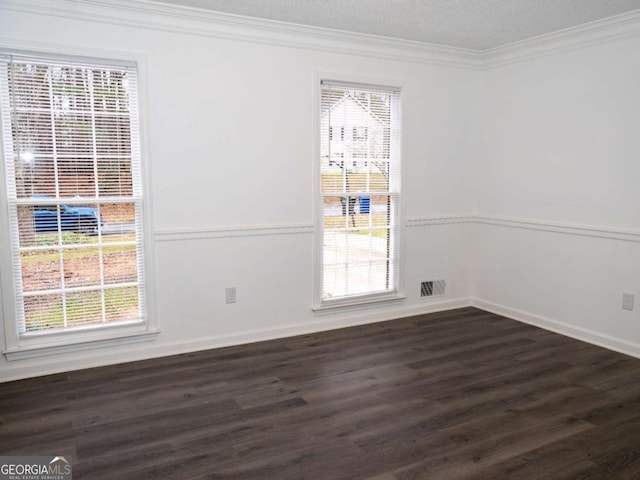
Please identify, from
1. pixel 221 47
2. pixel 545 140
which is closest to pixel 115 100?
pixel 221 47

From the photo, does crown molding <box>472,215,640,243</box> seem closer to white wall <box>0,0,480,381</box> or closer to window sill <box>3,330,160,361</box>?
white wall <box>0,0,480,381</box>

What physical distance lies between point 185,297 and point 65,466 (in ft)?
5.37

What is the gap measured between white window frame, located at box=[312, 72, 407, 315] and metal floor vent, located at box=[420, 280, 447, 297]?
0.24 m

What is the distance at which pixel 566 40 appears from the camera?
427cm

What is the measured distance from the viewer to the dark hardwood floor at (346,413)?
2490 mm

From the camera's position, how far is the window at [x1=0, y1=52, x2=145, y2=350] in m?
3.37

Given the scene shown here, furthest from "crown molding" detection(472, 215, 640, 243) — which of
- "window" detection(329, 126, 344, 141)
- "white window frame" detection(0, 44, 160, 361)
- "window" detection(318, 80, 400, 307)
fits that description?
"white window frame" detection(0, 44, 160, 361)

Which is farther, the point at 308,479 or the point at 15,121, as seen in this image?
the point at 15,121

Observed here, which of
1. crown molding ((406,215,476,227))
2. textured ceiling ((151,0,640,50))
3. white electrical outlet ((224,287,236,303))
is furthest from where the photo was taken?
crown molding ((406,215,476,227))

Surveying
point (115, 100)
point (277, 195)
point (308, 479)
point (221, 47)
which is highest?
point (221, 47)

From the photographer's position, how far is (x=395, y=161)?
15.8 feet

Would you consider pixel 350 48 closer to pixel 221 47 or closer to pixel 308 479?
pixel 221 47

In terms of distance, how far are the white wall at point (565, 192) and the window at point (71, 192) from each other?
3.33m

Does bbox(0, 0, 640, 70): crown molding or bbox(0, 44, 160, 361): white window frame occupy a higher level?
bbox(0, 0, 640, 70): crown molding
